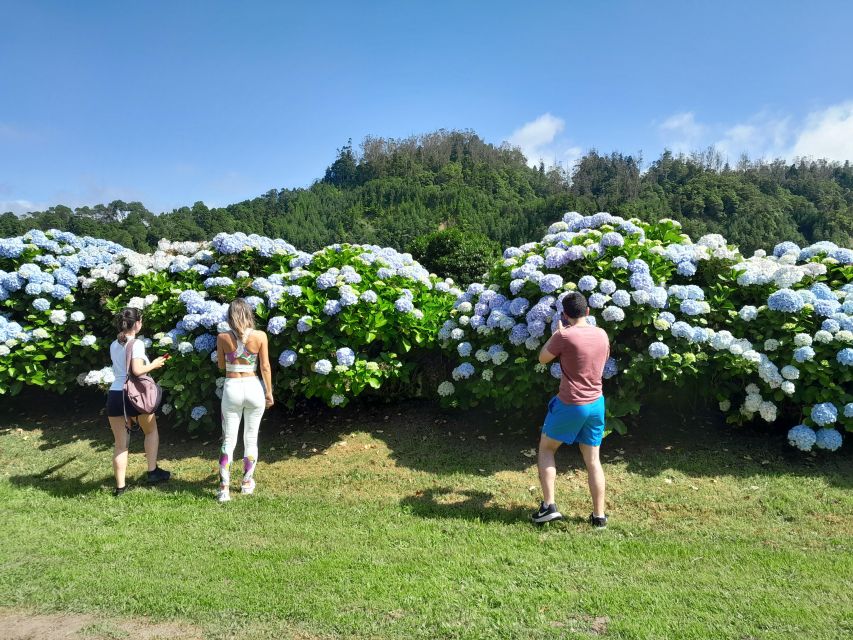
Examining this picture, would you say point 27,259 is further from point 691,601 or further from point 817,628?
point 817,628

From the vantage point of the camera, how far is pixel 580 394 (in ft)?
11.9

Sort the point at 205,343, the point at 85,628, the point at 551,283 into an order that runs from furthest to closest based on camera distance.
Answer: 1. the point at 205,343
2. the point at 551,283
3. the point at 85,628

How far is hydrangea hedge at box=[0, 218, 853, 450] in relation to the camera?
4652mm

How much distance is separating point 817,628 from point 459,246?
14.2m

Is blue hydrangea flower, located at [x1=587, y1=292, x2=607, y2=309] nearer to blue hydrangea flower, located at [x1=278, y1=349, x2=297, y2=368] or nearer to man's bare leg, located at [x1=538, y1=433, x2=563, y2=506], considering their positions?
man's bare leg, located at [x1=538, y1=433, x2=563, y2=506]

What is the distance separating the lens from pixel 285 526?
392 cm

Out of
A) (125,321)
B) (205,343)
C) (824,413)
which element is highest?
(125,321)

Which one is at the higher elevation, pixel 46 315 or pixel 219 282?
pixel 219 282

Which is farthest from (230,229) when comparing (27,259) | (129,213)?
(27,259)

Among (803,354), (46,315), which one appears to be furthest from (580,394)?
(46,315)

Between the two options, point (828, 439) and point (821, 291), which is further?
point (821, 291)

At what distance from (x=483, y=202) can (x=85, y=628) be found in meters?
65.9

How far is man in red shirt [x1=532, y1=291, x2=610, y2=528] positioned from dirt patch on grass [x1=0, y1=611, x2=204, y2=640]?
2.31 meters

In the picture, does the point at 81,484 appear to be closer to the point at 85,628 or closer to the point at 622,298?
the point at 85,628
